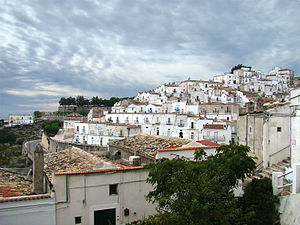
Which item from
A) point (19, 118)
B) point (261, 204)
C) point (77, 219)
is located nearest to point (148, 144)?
point (77, 219)

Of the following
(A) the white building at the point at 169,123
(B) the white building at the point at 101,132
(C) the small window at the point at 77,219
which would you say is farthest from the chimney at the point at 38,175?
(A) the white building at the point at 169,123

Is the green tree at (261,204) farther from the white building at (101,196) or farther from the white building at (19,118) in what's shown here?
the white building at (19,118)

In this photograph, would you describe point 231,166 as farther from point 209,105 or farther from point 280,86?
point 280,86

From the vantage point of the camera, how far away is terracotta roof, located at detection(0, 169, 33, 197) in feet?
42.7

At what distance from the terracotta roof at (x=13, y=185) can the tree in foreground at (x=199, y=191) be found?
24.8 feet

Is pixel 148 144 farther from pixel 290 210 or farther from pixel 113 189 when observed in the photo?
pixel 290 210

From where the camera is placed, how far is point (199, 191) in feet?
29.9

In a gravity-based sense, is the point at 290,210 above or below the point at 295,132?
below

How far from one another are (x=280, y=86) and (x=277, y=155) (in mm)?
97122

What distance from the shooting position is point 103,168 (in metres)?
13.6

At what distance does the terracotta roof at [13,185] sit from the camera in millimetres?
13023

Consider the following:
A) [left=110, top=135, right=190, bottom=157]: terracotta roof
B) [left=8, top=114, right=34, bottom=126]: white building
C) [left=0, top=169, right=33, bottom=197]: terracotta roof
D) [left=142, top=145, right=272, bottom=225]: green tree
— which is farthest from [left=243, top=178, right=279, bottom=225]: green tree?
[left=8, top=114, right=34, bottom=126]: white building

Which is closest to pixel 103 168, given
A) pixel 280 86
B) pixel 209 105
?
pixel 209 105

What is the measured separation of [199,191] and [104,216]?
6.16 meters
